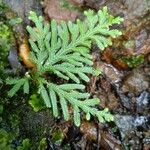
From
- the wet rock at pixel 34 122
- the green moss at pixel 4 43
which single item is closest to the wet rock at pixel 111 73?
the wet rock at pixel 34 122

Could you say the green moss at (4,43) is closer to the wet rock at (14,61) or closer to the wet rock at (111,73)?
the wet rock at (14,61)

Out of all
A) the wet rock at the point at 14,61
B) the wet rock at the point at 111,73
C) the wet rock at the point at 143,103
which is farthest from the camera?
the wet rock at the point at 111,73

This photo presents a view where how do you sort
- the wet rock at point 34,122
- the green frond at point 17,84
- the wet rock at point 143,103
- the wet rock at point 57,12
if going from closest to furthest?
the green frond at point 17,84 → the wet rock at point 34,122 → the wet rock at point 143,103 → the wet rock at point 57,12

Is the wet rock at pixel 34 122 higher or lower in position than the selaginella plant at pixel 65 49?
lower

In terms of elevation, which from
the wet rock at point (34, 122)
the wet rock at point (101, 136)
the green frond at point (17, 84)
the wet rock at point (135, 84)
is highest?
the green frond at point (17, 84)

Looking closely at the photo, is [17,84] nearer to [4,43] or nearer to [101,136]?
[4,43]

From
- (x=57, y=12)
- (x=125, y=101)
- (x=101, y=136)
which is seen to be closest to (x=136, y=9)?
(x=57, y=12)
